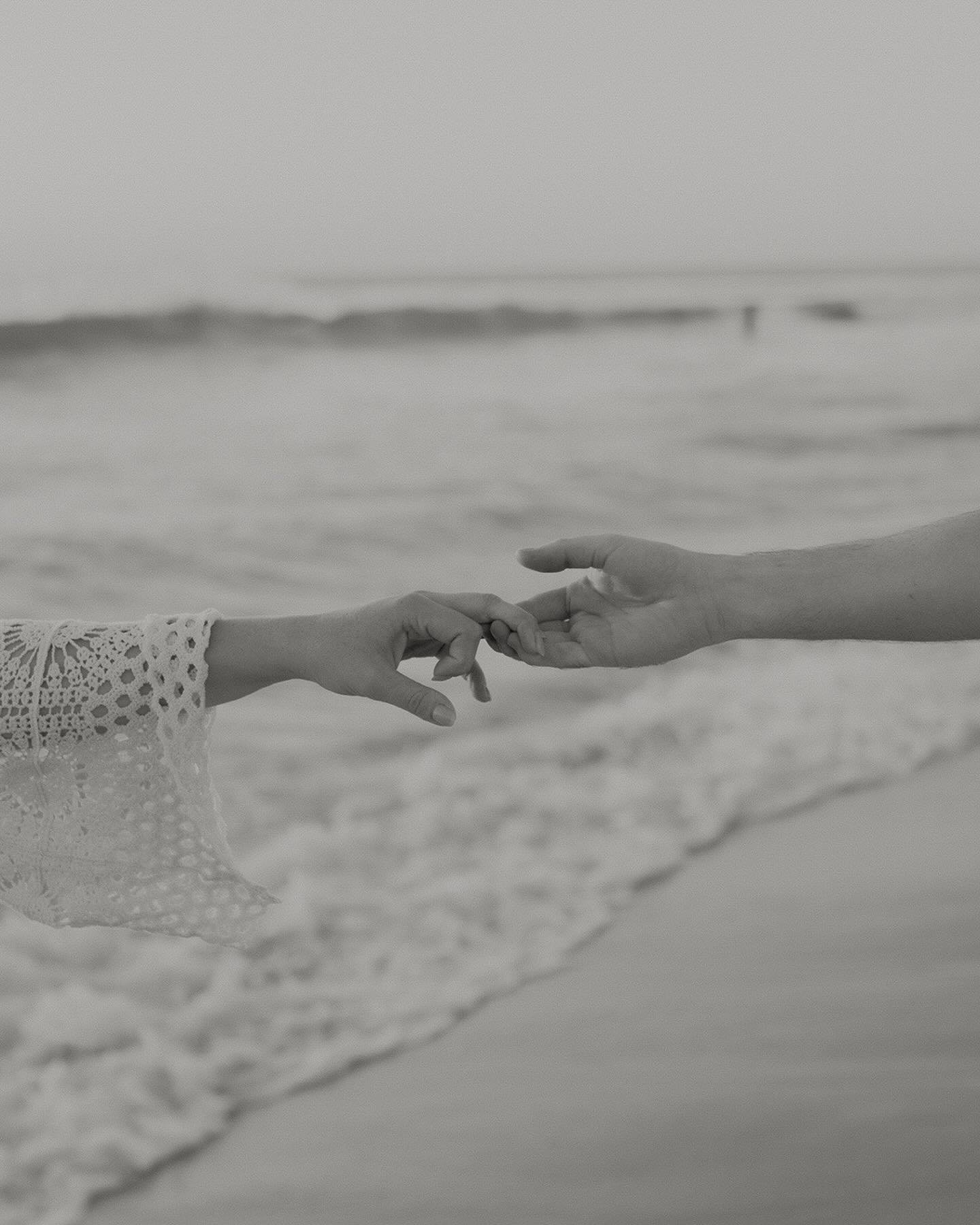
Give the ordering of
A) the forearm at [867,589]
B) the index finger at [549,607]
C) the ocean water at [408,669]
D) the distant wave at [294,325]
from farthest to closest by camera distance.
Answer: the distant wave at [294,325], the ocean water at [408,669], the index finger at [549,607], the forearm at [867,589]

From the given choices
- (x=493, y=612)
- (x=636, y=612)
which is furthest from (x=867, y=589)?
(x=493, y=612)

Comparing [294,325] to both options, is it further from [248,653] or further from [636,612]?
[248,653]

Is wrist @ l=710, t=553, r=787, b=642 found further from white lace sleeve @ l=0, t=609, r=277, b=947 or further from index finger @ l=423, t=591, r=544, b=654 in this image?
white lace sleeve @ l=0, t=609, r=277, b=947

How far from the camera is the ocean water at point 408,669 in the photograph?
2.71 m

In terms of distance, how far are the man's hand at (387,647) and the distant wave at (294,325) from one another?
1100cm

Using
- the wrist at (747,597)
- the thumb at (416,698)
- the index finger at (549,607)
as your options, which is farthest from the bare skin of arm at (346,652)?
A: the wrist at (747,597)

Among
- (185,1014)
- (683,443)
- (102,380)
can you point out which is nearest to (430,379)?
(102,380)

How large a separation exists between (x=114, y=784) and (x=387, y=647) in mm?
455

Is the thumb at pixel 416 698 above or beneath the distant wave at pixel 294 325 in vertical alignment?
beneath

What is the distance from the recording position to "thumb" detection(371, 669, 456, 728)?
2.02 metres

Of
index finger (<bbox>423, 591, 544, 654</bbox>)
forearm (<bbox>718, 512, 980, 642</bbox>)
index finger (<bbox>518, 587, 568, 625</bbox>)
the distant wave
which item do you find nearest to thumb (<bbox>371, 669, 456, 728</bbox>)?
index finger (<bbox>423, 591, 544, 654</bbox>)

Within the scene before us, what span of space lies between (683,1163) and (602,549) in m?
1.04

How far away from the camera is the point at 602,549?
2396 mm

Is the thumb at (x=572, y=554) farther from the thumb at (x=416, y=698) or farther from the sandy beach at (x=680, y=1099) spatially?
the sandy beach at (x=680, y=1099)
